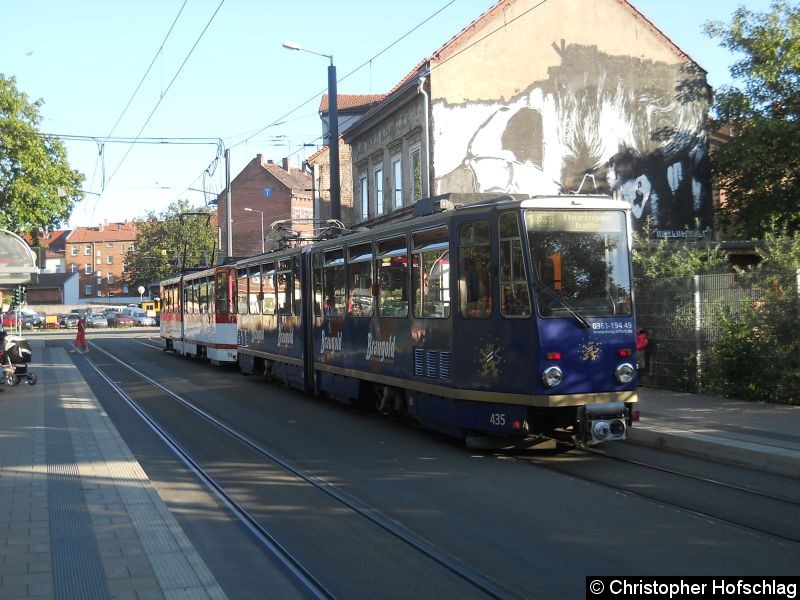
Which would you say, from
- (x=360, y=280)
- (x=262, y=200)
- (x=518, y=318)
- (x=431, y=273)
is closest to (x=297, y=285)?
(x=360, y=280)

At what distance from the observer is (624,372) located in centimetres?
997

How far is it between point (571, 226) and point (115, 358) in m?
26.8

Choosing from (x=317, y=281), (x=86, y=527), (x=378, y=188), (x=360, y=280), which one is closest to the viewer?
(x=86, y=527)

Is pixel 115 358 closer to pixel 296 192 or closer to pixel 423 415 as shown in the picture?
pixel 423 415

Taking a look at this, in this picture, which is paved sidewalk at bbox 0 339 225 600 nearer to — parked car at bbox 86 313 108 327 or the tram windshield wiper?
the tram windshield wiper

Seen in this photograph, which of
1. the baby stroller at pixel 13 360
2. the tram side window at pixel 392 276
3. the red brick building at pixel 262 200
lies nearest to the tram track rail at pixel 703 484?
the tram side window at pixel 392 276

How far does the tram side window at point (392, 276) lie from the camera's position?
11984mm

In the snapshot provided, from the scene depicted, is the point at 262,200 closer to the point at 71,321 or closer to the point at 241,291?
the point at 71,321

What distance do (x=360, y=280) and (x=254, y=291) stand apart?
7982mm

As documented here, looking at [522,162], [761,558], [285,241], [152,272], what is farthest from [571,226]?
[152,272]

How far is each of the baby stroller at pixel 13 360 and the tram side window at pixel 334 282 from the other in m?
9.06

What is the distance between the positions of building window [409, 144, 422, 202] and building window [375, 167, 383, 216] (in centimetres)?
344

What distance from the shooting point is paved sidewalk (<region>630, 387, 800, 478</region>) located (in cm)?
927

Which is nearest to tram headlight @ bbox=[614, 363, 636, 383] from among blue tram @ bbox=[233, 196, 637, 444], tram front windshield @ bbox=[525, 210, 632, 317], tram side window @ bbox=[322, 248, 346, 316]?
blue tram @ bbox=[233, 196, 637, 444]
